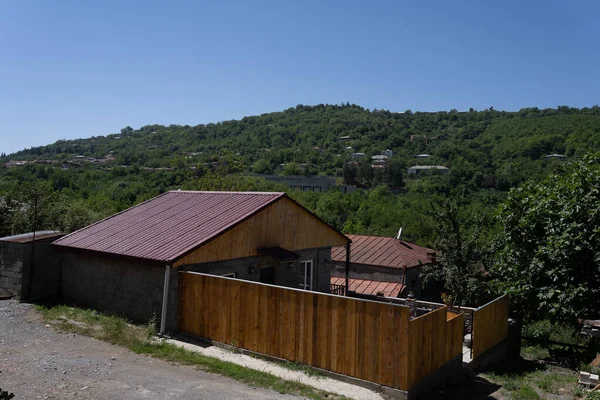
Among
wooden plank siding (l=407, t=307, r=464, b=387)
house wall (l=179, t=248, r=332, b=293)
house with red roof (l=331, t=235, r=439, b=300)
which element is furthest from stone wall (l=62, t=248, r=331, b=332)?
wooden plank siding (l=407, t=307, r=464, b=387)

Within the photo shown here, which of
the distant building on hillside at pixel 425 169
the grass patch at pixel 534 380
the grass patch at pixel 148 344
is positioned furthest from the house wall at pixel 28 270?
the distant building on hillside at pixel 425 169

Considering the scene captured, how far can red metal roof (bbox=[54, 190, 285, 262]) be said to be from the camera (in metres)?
14.1

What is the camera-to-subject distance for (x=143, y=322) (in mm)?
13922

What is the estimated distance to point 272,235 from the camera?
1634 centimetres

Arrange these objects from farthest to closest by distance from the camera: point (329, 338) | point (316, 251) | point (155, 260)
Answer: point (316, 251)
point (155, 260)
point (329, 338)

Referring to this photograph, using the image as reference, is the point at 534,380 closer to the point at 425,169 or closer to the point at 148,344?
the point at 148,344

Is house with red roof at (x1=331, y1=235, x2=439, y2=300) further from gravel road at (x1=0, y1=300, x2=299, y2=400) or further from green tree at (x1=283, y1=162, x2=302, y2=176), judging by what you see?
green tree at (x1=283, y1=162, x2=302, y2=176)

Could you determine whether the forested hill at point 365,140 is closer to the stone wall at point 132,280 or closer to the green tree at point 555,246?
the stone wall at point 132,280

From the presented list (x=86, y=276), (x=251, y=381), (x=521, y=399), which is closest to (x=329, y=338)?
(x=251, y=381)

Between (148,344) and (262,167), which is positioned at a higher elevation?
(262,167)

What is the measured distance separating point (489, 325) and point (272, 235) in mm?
6770

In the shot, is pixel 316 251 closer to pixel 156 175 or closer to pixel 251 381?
pixel 251 381

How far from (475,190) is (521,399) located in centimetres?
6514

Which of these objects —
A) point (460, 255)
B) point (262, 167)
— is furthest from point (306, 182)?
point (460, 255)
